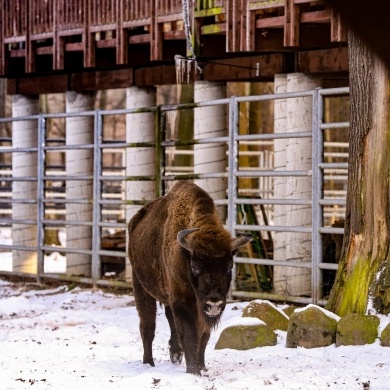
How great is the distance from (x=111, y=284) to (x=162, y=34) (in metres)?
3.64

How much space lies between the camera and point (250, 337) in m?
7.69

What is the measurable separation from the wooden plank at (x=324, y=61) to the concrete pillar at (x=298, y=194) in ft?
0.52

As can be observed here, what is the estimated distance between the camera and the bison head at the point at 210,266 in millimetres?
6219

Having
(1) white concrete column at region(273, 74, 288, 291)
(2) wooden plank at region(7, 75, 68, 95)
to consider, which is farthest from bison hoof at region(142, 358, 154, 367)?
(2) wooden plank at region(7, 75, 68, 95)

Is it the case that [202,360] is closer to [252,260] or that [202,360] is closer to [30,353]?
[30,353]

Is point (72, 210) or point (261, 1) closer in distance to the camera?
point (261, 1)

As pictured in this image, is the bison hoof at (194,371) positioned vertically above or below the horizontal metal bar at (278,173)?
below

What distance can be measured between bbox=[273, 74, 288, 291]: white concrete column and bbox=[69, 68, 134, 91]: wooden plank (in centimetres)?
348

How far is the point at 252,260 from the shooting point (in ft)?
37.4

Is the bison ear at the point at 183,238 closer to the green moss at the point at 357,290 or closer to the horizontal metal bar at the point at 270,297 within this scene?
the green moss at the point at 357,290

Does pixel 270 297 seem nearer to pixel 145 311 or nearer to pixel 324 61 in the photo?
pixel 324 61

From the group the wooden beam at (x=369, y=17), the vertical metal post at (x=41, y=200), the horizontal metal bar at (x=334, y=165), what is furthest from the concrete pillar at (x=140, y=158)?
the wooden beam at (x=369, y=17)

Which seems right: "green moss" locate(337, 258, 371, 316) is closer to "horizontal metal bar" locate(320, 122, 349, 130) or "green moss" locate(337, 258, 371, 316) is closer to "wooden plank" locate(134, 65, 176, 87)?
"horizontal metal bar" locate(320, 122, 349, 130)

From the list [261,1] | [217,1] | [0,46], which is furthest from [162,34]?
[0,46]
